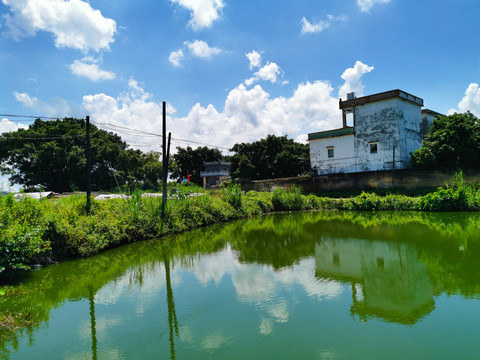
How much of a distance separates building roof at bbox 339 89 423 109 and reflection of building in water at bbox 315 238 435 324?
15.5 metres

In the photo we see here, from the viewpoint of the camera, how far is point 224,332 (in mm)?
3982

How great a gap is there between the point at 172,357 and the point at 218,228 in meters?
10.3

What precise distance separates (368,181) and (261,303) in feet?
57.0

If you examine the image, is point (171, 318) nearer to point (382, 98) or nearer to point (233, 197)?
point (233, 197)

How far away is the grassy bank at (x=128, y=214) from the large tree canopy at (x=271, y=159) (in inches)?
306

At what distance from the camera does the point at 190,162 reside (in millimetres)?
41469

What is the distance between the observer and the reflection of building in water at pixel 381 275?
14.7ft

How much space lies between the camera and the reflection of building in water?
14.7 feet

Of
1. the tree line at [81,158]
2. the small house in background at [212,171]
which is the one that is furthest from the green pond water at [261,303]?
the small house in background at [212,171]

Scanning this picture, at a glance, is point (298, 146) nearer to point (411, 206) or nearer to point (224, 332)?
point (411, 206)

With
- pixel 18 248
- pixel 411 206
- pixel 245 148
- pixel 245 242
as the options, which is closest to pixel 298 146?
pixel 245 148

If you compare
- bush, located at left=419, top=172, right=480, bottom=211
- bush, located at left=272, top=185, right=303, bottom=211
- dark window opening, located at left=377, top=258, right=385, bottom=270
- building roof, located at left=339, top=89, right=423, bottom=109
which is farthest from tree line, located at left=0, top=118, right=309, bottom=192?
dark window opening, located at left=377, top=258, right=385, bottom=270

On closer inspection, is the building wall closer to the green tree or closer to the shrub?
the shrub

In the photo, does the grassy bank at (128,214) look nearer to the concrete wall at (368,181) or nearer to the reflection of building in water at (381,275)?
the concrete wall at (368,181)
